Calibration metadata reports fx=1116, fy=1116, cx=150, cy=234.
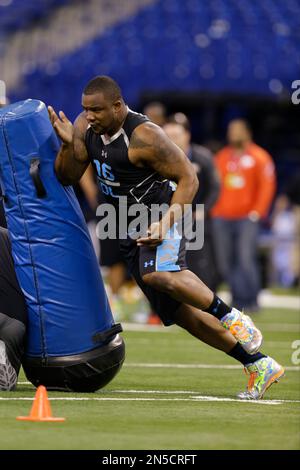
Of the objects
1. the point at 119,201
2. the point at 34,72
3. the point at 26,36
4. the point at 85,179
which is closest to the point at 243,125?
the point at 85,179

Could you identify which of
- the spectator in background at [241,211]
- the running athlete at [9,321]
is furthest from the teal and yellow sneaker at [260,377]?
the spectator in background at [241,211]

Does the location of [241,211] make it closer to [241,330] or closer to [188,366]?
[188,366]

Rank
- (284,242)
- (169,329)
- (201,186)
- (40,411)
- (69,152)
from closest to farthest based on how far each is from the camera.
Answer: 1. (40,411)
2. (69,152)
3. (201,186)
4. (169,329)
5. (284,242)

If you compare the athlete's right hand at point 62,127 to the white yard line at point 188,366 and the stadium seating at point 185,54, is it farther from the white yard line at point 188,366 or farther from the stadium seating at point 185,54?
the stadium seating at point 185,54

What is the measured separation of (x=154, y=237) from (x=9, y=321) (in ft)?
3.31

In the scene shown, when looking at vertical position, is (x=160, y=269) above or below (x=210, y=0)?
above

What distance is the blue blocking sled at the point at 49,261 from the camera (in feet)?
21.3

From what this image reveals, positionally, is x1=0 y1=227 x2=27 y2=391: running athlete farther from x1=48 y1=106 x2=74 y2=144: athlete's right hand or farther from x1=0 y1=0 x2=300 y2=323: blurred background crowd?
x1=0 y1=0 x2=300 y2=323: blurred background crowd

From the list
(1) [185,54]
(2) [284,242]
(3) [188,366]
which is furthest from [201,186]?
(1) [185,54]

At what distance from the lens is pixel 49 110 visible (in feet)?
21.6

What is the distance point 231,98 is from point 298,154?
12.8 ft

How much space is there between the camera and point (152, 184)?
6.62 meters
